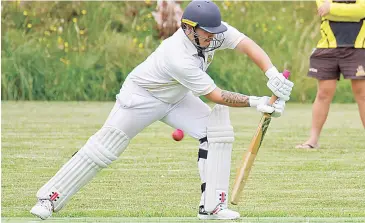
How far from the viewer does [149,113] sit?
21.5 feet

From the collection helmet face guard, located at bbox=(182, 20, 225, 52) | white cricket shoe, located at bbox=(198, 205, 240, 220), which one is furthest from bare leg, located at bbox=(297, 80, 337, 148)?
white cricket shoe, located at bbox=(198, 205, 240, 220)

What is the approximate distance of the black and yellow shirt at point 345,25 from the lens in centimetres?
944

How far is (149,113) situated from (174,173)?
1775mm

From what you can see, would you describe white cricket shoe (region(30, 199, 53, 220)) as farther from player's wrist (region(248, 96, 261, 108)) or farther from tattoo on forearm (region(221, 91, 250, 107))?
player's wrist (region(248, 96, 261, 108))

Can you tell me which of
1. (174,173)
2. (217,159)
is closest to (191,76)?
(217,159)

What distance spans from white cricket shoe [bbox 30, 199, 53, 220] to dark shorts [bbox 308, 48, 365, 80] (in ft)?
11.8

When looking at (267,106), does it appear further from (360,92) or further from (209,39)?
(360,92)

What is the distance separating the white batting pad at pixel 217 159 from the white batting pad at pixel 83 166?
51cm

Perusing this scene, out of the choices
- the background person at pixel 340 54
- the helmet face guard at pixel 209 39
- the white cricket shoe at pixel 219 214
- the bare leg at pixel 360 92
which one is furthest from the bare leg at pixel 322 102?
the white cricket shoe at pixel 219 214

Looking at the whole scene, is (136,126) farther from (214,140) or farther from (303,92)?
(303,92)

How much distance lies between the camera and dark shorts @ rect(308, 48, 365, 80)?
31.1 ft

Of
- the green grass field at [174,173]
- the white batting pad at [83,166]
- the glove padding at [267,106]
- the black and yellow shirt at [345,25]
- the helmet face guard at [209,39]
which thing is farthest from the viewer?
the black and yellow shirt at [345,25]

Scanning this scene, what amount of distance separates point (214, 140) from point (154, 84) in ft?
1.53

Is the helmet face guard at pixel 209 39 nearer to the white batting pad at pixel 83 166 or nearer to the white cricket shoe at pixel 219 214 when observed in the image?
the white batting pad at pixel 83 166
